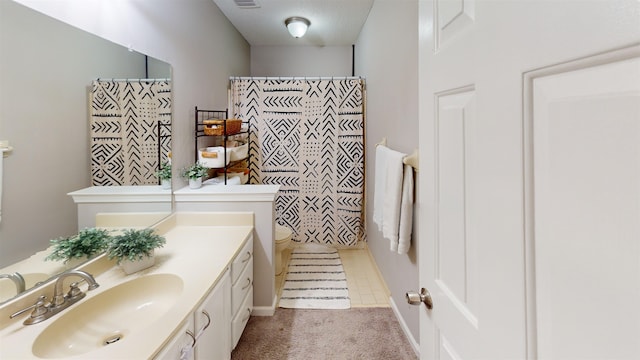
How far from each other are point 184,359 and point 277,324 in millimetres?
1154

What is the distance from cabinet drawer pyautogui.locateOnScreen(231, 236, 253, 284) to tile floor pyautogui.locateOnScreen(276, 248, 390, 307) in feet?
2.21

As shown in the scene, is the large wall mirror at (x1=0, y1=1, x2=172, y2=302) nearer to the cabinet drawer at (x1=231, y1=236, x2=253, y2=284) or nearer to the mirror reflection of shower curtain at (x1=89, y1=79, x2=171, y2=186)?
the mirror reflection of shower curtain at (x1=89, y1=79, x2=171, y2=186)

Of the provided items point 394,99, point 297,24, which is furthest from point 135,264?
point 297,24

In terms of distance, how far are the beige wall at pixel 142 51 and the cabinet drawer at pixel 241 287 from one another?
783 millimetres

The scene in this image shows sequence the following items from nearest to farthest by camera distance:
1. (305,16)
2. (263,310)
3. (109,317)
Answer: (109,317) < (263,310) < (305,16)

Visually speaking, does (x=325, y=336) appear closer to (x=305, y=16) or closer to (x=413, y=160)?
(x=413, y=160)

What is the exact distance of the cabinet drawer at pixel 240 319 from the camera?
168 centimetres

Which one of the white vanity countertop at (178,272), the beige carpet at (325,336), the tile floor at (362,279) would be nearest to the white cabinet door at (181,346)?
the white vanity countertop at (178,272)

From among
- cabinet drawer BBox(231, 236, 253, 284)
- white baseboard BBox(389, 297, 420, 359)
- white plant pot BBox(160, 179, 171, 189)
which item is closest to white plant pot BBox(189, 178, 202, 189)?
white plant pot BBox(160, 179, 171, 189)
